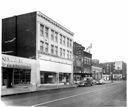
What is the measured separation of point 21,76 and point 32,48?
527 centimetres

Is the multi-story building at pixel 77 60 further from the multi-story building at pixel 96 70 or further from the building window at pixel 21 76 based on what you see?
the building window at pixel 21 76

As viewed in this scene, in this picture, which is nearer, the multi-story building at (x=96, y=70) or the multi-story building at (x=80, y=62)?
the multi-story building at (x=80, y=62)

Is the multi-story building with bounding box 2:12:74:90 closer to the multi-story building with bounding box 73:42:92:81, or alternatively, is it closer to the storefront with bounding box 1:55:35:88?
the storefront with bounding box 1:55:35:88

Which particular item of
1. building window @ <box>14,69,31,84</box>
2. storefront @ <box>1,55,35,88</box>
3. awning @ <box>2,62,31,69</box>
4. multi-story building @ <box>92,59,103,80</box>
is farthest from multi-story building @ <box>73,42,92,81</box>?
awning @ <box>2,62,31,69</box>

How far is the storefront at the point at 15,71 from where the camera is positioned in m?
26.0

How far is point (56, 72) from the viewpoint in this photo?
3875 cm

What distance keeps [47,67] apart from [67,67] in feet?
30.8

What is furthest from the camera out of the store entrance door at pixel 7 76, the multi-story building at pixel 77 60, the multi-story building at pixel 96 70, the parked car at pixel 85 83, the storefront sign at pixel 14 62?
the multi-story building at pixel 96 70

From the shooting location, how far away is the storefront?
2600cm

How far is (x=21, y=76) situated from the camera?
2941 centimetres

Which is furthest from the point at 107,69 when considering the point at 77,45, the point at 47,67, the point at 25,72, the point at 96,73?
the point at 25,72

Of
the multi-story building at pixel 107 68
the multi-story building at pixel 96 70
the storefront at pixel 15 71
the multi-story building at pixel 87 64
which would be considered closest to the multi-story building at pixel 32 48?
the storefront at pixel 15 71

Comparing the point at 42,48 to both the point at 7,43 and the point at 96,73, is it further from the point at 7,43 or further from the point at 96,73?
the point at 96,73

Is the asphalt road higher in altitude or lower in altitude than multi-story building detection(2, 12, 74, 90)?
lower
